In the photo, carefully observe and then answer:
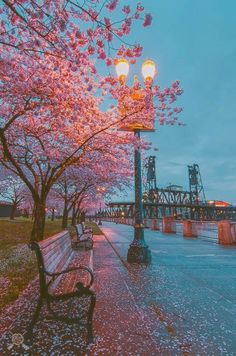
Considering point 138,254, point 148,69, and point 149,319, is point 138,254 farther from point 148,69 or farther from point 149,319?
point 148,69

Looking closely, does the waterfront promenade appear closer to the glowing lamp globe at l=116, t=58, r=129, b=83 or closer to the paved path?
the paved path

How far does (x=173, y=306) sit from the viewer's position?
206 inches

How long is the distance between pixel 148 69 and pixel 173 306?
711 cm

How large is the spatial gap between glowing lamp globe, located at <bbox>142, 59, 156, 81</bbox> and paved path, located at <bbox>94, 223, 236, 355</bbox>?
602 centimetres

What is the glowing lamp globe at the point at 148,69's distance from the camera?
9492 mm

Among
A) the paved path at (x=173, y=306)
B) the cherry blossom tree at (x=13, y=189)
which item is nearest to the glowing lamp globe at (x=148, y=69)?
the paved path at (x=173, y=306)

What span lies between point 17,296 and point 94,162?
1216cm

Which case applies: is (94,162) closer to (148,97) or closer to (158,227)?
(148,97)

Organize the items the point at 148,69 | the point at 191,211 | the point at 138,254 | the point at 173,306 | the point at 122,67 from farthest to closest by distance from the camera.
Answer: the point at 191,211 < the point at 138,254 < the point at 148,69 < the point at 122,67 < the point at 173,306

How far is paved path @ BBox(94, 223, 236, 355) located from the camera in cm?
376

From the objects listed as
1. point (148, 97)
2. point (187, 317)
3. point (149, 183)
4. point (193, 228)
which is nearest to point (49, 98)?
point (148, 97)

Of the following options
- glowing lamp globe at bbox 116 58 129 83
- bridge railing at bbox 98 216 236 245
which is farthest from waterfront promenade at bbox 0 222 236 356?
bridge railing at bbox 98 216 236 245

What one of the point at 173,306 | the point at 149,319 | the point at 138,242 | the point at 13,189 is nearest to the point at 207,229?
the point at 138,242

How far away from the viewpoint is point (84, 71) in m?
10.9
